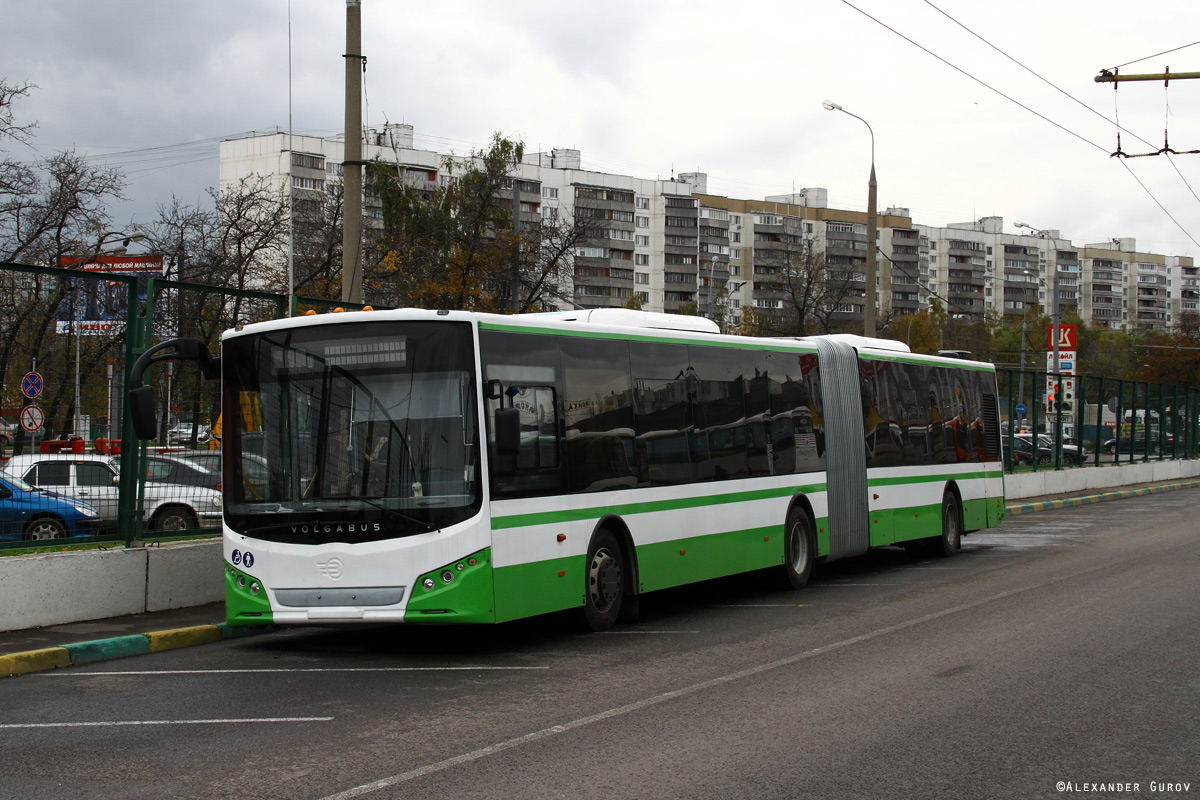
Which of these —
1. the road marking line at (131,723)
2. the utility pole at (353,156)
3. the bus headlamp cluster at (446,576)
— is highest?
the utility pole at (353,156)

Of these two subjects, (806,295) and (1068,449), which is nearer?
(1068,449)

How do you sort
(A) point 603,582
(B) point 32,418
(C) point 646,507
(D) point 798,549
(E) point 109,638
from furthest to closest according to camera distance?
(D) point 798,549, (C) point 646,507, (A) point 603,582, (B) point 32,418, (E) point 109,638

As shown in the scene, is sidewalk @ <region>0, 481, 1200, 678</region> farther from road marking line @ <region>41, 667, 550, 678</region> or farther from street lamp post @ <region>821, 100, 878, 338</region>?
street lamp post @ <region>821, 100, 878, 338</region>

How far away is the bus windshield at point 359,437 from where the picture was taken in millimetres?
9500

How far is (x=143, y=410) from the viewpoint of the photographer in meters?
9.64

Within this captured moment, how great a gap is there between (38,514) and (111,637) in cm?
130

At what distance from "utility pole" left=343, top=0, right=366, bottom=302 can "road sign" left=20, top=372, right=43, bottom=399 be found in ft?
13.3

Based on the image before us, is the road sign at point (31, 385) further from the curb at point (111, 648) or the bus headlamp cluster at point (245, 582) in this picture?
the bus headlamp cluster at point (245, 582)

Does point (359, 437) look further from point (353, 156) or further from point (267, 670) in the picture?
point (353, 156)

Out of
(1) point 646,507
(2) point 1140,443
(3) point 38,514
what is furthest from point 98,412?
(2) point 1140,443

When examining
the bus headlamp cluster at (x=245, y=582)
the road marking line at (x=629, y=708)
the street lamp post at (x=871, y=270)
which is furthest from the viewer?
the street lamp post at (x=871, y=270)

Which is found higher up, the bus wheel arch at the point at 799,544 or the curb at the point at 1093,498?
the bus wheel arch at the point at 799,544

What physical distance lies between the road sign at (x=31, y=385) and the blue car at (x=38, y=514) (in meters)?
0.76

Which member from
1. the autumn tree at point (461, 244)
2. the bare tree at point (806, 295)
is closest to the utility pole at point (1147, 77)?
the autumn tree at point (461, 244)
